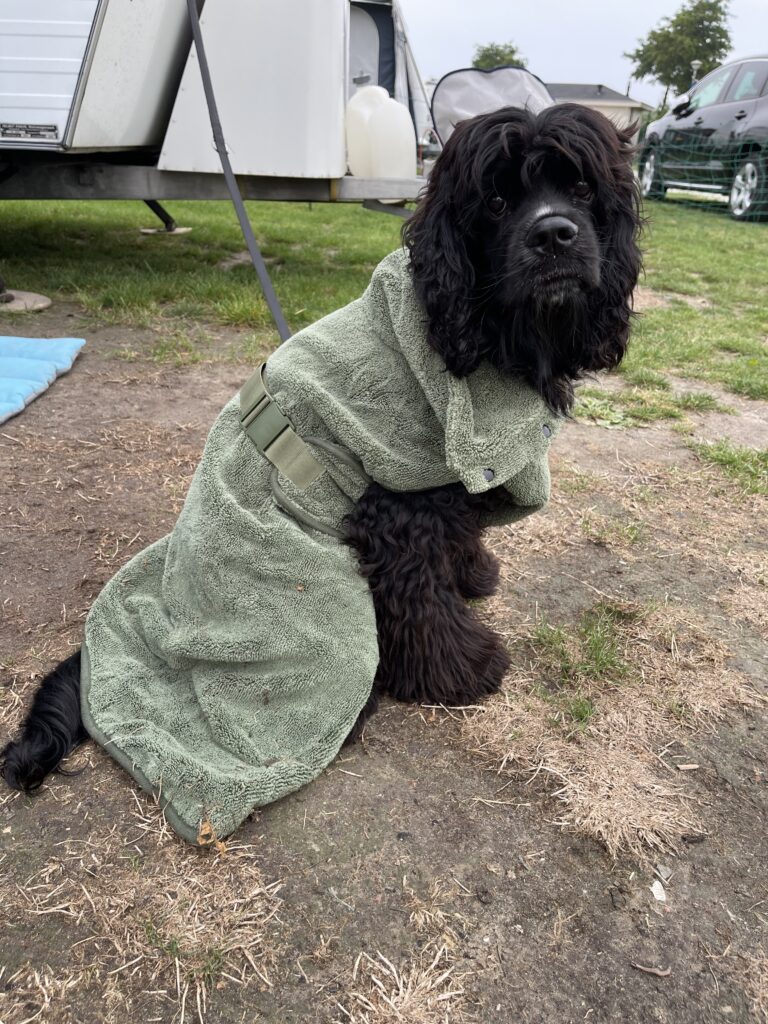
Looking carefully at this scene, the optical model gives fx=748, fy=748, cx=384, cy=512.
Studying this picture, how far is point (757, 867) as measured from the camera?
5.78 ft

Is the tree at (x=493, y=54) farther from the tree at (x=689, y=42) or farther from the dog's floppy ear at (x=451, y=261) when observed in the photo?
the dog's floppy ear at (x=451, y=261)

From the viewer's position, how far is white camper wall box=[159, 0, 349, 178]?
17.9 feet

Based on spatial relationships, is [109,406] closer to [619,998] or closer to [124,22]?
[124,22]

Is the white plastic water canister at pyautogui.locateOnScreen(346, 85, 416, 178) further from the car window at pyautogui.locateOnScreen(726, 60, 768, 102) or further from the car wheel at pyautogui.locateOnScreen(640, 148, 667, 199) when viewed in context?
the car wheel at pyautogui.locateOnScreen(640, 148, 667, 199)

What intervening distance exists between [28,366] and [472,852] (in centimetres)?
379

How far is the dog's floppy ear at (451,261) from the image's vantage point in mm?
1796

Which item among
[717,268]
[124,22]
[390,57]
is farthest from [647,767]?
[390,57]

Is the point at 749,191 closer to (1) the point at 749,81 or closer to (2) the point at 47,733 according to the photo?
(1) the point at 749,81

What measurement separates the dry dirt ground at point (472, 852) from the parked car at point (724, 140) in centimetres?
1148

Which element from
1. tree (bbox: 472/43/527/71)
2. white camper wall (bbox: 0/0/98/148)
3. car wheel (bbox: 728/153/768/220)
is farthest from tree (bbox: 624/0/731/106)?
white camper wall (bbox: 0/0/98/148)

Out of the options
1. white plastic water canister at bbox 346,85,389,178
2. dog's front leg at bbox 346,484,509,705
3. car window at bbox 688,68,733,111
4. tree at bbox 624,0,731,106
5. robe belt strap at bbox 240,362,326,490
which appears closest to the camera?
robe belt strap at bbox 240,362,326,490

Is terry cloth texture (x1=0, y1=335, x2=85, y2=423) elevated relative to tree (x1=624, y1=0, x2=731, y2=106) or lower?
lower

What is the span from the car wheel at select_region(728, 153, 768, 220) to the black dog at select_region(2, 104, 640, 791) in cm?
1193

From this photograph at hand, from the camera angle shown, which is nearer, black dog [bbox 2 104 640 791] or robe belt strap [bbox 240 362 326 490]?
black dog [bbox 2 104 640 791]
